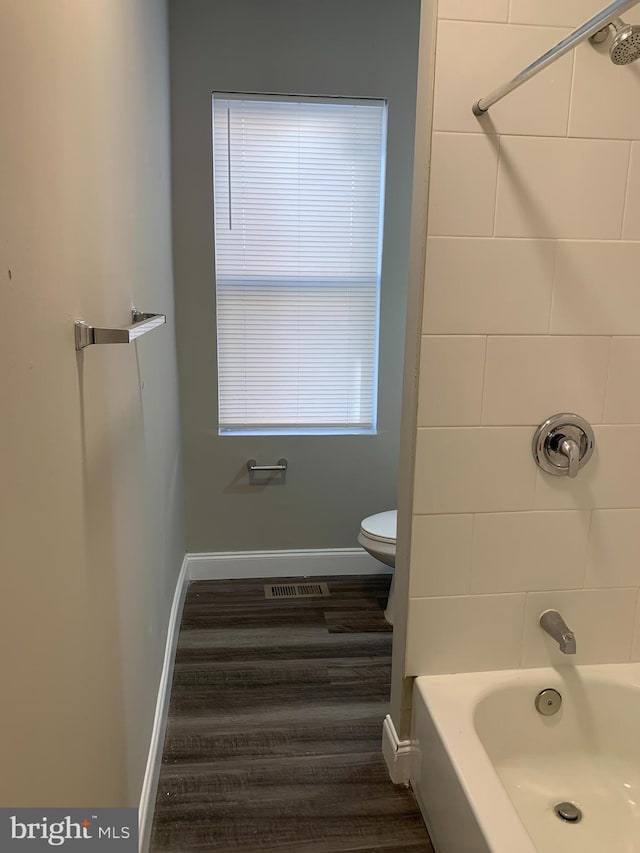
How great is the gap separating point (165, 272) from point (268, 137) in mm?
827

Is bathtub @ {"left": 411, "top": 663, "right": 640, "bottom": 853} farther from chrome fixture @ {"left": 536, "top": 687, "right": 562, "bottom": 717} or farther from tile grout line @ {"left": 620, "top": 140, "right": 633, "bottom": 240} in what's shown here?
tile grout line @ {"left": 620, "top": 140, "right": 633, "bottom": 240}

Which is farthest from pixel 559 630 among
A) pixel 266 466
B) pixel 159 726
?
pixel 266 466

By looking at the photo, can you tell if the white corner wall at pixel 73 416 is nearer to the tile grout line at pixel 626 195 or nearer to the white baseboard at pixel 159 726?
the white baseboard at pixel 159 726

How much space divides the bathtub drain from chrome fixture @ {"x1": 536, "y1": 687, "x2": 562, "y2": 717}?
21 centimetres

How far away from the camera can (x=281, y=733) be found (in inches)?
82.5

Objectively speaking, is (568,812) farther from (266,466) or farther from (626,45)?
(266,466)

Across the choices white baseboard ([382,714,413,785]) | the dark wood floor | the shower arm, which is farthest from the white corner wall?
the shower arm

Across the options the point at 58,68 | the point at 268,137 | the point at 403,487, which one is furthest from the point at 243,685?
the point at 268,137

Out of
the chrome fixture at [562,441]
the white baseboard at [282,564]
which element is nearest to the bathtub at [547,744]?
the chrome fixture at [562,441]

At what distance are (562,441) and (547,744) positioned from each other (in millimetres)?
827

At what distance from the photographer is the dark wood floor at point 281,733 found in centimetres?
173

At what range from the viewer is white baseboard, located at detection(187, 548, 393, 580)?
10.3 ft

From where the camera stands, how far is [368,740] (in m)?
2.07

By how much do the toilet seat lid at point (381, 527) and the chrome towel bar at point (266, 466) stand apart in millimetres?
483
